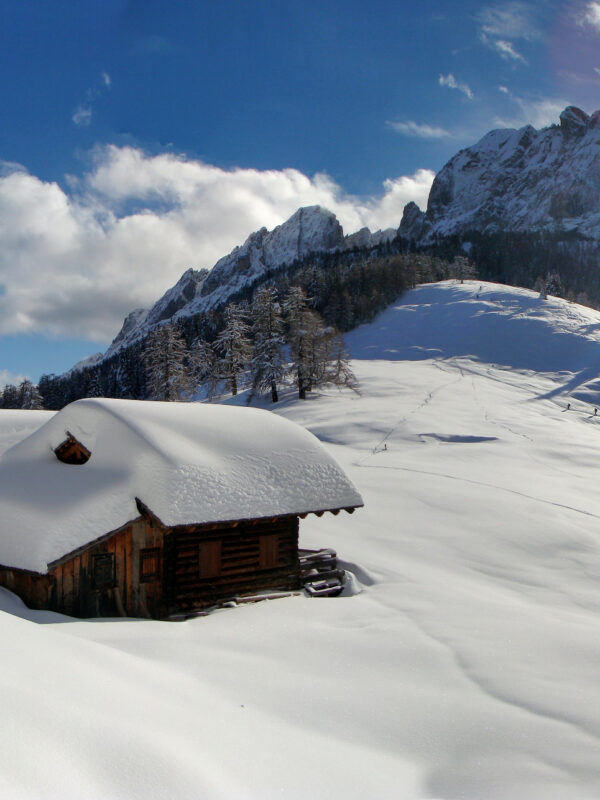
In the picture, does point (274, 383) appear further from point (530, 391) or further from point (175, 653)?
point (175, 653)

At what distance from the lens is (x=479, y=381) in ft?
185

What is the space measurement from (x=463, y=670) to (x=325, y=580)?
21.3ft

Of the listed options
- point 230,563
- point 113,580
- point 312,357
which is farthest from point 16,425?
point 312,357

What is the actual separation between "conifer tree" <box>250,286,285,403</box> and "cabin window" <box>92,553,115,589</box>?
1481 inches

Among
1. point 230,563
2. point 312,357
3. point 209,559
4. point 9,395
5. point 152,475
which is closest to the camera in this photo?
point 152,475

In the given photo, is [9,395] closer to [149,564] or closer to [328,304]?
[328,304]

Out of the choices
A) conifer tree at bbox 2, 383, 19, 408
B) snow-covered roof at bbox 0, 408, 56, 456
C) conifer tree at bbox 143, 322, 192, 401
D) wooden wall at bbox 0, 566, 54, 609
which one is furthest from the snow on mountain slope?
conifer tree at bbox 2, 383, 19, 408

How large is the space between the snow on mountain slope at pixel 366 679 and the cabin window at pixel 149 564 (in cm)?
150

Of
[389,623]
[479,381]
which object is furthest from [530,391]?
[389,623]

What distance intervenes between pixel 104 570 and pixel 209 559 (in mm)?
2355

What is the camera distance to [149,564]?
37.6 ft

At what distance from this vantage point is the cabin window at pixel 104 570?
1092cm

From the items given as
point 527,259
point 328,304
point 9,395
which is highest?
point 527,259

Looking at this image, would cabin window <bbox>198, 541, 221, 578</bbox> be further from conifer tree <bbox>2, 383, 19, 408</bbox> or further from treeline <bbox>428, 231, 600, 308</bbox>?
treeline <bbox>428, 231, 600, 308</bbox>
